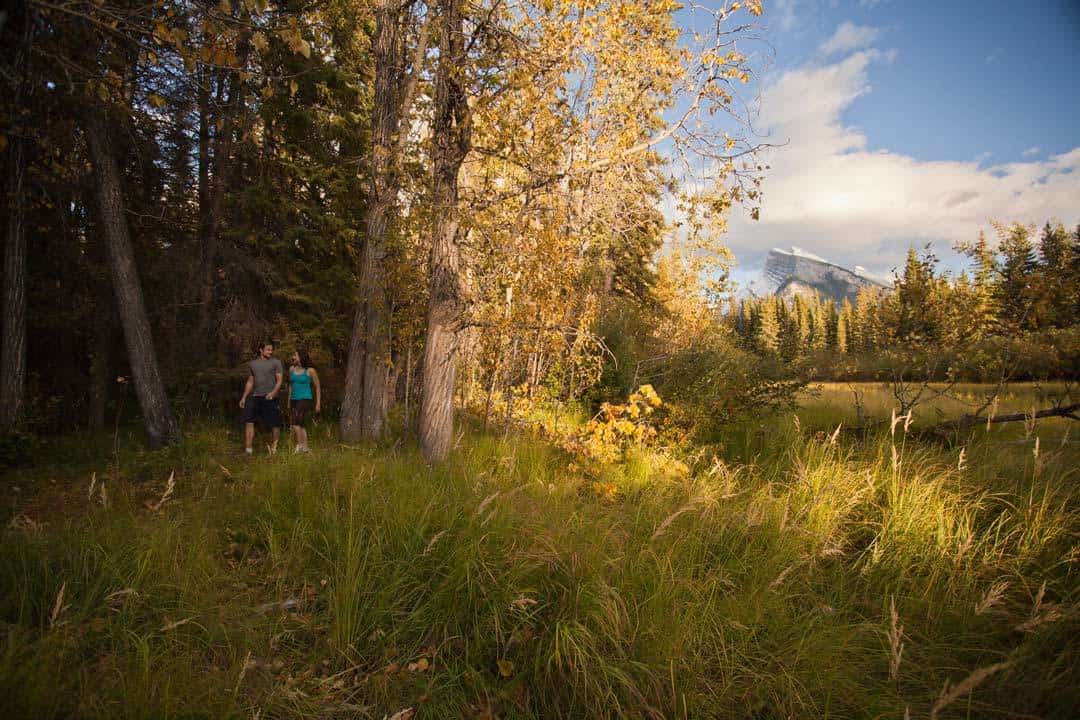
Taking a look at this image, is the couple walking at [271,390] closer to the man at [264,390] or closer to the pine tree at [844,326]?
the man at [264,390]

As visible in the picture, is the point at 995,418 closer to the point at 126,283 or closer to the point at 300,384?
the point at 300,384

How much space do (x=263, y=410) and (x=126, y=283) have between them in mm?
3308

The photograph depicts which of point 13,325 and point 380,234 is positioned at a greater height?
point 380,234

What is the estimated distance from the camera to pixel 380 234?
22.1 ft

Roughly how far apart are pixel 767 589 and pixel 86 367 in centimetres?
1601

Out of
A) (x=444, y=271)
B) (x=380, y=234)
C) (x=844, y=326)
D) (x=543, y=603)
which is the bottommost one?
(x=543, y=603)

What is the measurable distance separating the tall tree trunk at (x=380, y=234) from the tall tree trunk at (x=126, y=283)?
12.1ft

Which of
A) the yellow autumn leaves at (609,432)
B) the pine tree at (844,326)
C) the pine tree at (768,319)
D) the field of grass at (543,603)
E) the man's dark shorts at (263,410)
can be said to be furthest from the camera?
the pine tree at (844,326)

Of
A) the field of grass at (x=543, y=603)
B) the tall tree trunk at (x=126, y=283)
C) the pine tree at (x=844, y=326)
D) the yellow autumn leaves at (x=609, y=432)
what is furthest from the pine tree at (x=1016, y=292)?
the pine tree at (x=844, y=326)

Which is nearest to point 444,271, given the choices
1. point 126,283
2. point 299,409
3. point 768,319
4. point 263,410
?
point 299,409

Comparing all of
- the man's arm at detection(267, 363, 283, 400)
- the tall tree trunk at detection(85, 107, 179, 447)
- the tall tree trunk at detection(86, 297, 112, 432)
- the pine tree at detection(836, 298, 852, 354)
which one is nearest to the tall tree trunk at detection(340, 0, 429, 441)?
the man's arm at detection(267, 363, 283, 400)

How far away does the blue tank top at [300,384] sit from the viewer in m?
7.66

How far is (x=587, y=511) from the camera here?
403 centimetres

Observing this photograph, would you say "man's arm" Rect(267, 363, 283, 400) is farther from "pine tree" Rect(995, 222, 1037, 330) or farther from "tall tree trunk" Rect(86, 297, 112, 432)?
"pine tree" Rect(995, 222, 1037, 330)
